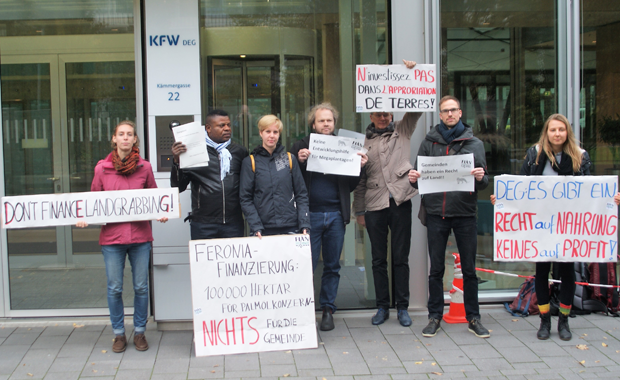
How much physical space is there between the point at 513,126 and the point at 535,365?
2781 mm

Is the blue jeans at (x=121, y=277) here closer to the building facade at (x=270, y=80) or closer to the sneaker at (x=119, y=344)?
the sneaker at (x=119, y=344)

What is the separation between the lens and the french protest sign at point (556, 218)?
4586 millimetres

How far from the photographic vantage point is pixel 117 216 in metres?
4.32

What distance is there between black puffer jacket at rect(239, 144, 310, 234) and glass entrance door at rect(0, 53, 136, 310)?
1.89m

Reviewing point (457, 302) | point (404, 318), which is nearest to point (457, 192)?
point (457, 302)

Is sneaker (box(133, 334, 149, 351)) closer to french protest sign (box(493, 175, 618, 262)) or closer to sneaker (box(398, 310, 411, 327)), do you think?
sneaker (box(398, 310, 411, 327))

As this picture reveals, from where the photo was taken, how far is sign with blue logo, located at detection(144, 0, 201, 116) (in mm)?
4945

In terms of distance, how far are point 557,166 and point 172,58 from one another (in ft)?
11.6

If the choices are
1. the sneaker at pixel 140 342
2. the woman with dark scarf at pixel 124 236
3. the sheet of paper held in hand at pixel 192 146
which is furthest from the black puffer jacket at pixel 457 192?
the sneaker at pixel 140 342

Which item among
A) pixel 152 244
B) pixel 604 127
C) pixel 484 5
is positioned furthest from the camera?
pixel 604 127

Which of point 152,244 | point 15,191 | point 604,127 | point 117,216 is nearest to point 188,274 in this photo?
point 152,244

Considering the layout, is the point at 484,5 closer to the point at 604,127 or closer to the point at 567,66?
the point at 567,66

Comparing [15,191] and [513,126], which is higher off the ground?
[513,126]

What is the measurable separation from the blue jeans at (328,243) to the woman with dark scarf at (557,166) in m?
1.40
